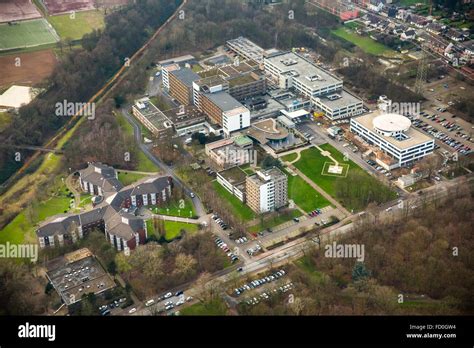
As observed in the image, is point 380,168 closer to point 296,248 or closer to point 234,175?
point 234,175

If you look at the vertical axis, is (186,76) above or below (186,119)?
above

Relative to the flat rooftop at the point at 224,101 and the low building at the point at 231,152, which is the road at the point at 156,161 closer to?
the low building at the point at 231,152

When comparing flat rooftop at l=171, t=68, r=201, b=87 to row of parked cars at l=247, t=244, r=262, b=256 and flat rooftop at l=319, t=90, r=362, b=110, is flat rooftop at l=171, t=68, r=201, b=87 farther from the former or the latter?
row of parked cars at l=247, t=244, r=262, b=256

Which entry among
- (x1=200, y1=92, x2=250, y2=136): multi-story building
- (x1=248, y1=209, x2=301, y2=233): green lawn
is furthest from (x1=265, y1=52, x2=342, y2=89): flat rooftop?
(x1=248, y1=209, x2=301, y2=233): green lawn

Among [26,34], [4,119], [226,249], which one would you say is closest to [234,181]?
[226,249]

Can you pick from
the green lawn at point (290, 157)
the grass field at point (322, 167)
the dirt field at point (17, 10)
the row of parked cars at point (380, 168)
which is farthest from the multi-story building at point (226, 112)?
the dirt field at point (17, 10)

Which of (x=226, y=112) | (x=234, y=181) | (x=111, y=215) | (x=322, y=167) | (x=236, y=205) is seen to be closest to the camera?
(x=111, y=215)
